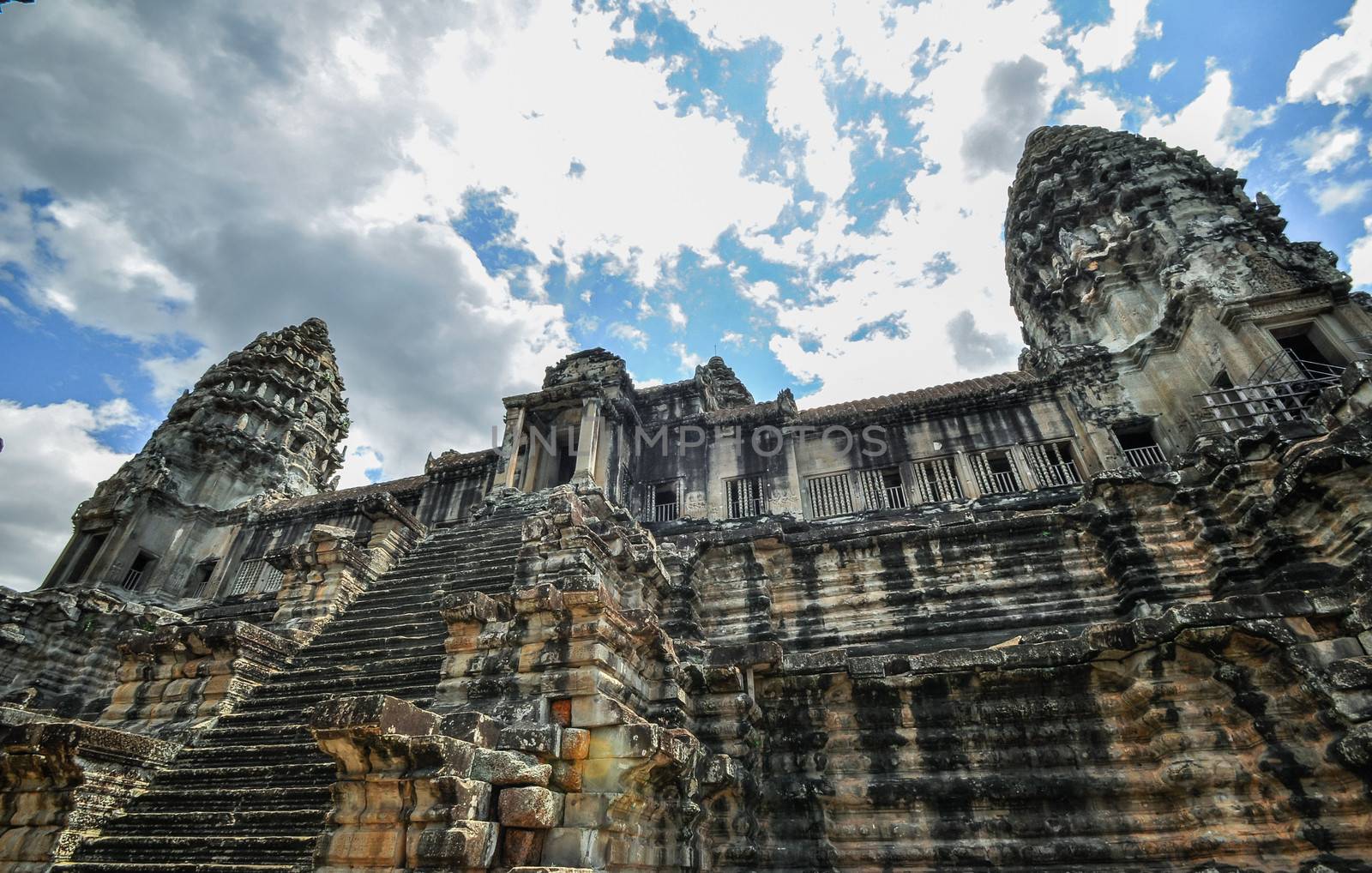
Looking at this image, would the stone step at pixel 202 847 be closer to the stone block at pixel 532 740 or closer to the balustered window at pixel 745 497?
the stone block at pixel 532 740

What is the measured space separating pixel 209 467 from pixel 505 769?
1031 inches

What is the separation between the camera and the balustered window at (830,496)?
15.1m

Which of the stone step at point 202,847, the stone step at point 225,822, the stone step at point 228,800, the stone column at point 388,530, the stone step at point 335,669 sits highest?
the stone column at point 388,530

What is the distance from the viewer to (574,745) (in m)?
4.58

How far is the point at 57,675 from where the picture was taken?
15.7 m

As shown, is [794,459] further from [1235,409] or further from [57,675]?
[57,675]

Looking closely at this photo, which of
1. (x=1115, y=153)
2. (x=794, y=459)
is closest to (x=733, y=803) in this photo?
(x=794, y=459)

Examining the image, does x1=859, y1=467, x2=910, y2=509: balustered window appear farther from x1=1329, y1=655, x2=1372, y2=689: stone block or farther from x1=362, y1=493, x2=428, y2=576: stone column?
x1=362, y1=493, x2=428, y2=576: stone column

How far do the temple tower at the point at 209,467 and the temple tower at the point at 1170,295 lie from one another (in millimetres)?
28476

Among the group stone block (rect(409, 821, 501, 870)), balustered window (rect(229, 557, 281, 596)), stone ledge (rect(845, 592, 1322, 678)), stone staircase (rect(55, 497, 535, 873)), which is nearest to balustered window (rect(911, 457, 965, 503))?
stone ledge (rect(845, 592, 1322, 678))

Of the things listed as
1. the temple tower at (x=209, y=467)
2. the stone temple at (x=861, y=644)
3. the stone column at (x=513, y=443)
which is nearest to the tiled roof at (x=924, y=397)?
the stone temple at (x=861, y=644)

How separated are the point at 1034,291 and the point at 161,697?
22.7 m

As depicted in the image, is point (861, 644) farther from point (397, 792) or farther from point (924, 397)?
point (924, 397)

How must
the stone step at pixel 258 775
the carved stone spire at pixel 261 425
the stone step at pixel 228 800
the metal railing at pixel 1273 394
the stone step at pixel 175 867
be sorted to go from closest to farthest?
the stone step at pixel 175 867 → the stone step at pixel 228 800 → the stone step at pixel 258 775 → the metal railing at pixel 1273 394 → the carved stone spire at pixel 261 425
